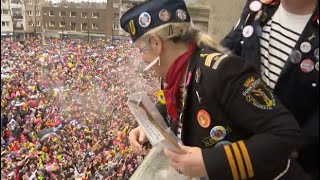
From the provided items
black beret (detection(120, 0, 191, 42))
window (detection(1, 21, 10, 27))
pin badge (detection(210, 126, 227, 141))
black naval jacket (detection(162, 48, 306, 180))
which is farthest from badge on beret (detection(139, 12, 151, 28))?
window (detection(1, 21, 10, 27))

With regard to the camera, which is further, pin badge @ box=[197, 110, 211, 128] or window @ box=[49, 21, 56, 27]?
window @ box=[49, 21, 56, 27]

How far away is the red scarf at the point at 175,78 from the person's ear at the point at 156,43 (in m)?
0.04

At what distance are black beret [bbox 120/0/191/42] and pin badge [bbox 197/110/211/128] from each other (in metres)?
0.18

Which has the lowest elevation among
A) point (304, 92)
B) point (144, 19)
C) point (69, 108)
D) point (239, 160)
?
point (69, 108)

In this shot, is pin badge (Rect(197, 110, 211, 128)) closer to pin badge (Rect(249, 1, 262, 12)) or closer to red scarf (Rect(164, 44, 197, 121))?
red scarf (Rect(164, 44, 197, 121))

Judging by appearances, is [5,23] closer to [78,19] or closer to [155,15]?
[78,19]

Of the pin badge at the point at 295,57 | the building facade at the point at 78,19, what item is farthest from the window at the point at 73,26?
the pin badge at the point at 295,57

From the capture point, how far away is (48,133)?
8.14 feet

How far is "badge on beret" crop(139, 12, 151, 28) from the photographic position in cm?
85

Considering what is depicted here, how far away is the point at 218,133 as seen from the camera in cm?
78

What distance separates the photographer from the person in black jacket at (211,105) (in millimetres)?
706

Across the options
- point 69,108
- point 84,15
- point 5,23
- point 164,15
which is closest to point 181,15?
point 164,15

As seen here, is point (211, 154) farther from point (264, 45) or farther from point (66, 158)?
point (66, 158)

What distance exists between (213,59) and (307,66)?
0.59ft
